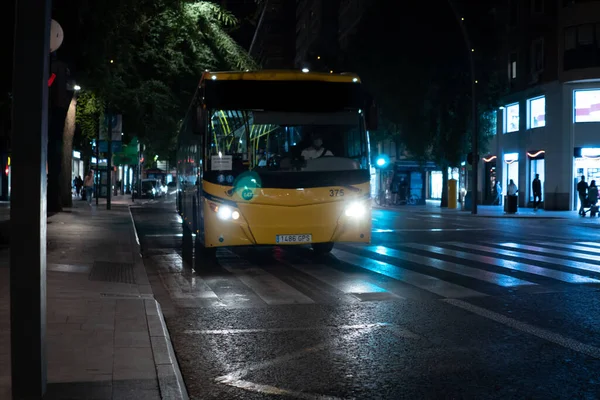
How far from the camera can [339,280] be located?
10.7 meters

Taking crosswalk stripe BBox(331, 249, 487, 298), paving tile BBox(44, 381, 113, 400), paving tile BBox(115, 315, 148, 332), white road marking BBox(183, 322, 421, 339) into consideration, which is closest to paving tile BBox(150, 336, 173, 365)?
paving tile BBox(115, 315, 148, 332)

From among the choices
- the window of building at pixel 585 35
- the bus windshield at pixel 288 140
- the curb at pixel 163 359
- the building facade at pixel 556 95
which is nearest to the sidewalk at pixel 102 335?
→ the curb at pixel 163 359

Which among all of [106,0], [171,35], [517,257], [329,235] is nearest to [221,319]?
[329,235]

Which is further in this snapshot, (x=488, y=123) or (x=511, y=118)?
(x=511, y=118)

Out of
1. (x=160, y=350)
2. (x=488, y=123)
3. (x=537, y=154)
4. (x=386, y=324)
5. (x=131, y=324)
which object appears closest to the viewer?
(x=160, y=350)

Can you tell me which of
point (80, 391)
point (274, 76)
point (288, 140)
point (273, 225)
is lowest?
point (80, 391)

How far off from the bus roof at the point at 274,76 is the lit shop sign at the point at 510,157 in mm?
31583

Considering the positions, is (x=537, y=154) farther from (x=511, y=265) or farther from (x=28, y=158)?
(x=28, y=158)

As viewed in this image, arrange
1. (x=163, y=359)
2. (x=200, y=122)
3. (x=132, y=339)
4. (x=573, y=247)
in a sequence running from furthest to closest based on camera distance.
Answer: (x=573, y=247) < (x=200, y=122) < (x=132, y=339) < (x=163, y=359)

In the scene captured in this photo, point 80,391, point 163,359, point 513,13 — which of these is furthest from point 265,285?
point 513,13

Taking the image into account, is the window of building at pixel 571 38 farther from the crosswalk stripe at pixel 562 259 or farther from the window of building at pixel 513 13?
the crosswalk stripe at pixel 562 259

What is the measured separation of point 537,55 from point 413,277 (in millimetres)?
32043

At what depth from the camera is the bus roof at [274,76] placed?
12.5 m

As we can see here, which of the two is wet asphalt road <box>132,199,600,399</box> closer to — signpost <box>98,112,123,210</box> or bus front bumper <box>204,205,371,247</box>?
bus front bumper <box>204,205,371,247</box>
